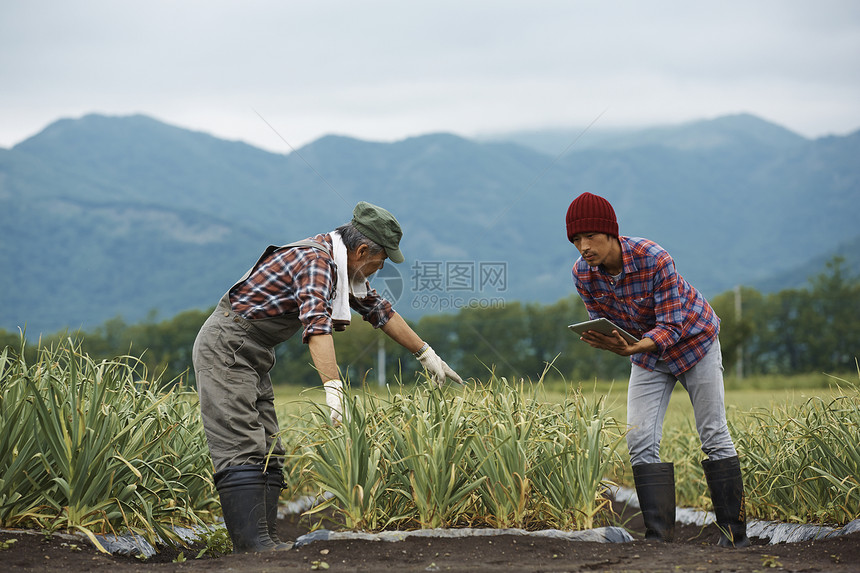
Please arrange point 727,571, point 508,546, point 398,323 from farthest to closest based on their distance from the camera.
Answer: point 398,323, point 508,546, point 727,571

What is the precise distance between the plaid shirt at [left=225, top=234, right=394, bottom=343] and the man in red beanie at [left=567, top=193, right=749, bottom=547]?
46.0 inches

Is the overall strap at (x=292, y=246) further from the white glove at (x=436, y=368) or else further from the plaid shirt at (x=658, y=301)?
the plaid shirt at (x=658, y=301)

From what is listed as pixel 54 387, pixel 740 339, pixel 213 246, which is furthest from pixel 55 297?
pixel 54 387

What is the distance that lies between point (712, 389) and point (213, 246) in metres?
194

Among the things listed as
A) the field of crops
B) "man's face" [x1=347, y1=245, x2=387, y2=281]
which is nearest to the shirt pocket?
the field of crops

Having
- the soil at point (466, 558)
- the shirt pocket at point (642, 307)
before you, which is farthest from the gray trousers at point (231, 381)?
the shirt pocket at point (642, 307)

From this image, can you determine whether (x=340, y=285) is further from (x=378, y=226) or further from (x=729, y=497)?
(x=729, y=497)

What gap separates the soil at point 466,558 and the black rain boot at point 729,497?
0.45 m

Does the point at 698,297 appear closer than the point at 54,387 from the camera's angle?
No

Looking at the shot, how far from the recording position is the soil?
2678 mm

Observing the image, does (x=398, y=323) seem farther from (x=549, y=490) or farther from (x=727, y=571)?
(x=727, y=571)

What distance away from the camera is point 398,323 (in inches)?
153

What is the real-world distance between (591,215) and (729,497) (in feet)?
5.14

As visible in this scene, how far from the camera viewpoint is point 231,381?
3.35m
